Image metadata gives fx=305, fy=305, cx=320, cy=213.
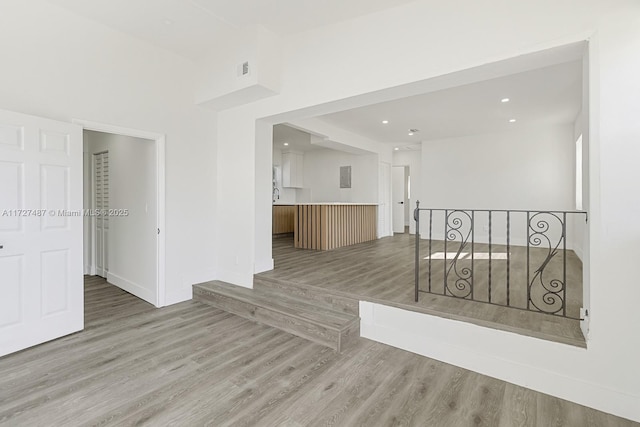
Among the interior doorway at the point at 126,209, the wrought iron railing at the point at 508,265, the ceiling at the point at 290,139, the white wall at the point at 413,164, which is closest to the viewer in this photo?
the wrought iron railing at the point at 508,265

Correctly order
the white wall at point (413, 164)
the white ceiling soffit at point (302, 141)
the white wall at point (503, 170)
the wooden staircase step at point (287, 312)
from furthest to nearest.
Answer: the white wall at point (413, 164) → the white ceiling soffit at point (302, 141) → the white wall at point (503, 170) → the wooden staircase step at point (287, 312)

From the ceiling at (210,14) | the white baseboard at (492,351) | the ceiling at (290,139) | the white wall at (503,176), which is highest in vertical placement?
the ceiling at (210,14)

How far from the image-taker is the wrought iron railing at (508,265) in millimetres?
2801

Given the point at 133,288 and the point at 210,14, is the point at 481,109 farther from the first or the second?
the point at 133,288

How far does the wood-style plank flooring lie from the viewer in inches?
98.5

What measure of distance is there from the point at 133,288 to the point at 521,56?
17.3 feet

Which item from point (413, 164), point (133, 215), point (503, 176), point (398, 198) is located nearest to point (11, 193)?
point (133, 215)

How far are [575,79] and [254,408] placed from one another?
522 cm

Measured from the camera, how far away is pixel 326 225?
6316mm

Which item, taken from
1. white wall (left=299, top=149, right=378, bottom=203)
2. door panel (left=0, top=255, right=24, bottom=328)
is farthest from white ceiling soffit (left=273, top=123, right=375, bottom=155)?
door panel (left=0, top=255, right=24, bottom=328)

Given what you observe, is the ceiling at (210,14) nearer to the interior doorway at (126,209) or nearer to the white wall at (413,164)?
the interior doorway at (126,209)

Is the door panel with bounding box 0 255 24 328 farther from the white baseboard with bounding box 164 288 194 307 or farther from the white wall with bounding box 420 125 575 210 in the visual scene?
the white wall with bounding box 420 125 575 210

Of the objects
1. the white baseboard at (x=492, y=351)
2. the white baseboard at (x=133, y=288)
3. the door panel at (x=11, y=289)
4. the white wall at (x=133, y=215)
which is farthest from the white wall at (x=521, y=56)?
the door panel at (x=11, y=289)

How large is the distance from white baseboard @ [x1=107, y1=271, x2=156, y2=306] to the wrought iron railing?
3.39 m
